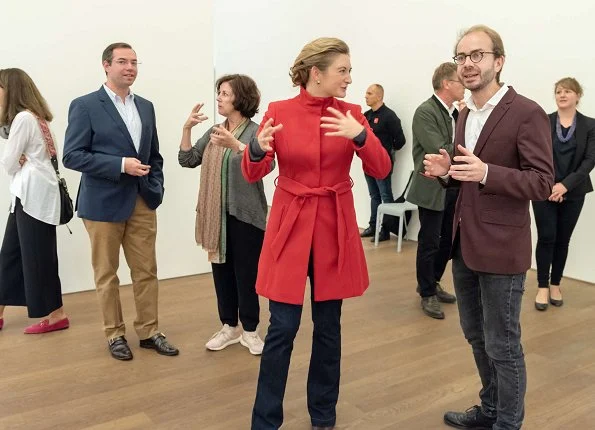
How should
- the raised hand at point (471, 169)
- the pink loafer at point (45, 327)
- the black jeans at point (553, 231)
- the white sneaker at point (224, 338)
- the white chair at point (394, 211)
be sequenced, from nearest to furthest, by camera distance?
the raised hand at point (471, 169) → the white sneaker at point (224, 338) → the pink loafer at point (45, 327) → the black jeans at point (553, 231) → the white chair at point (394, 211)

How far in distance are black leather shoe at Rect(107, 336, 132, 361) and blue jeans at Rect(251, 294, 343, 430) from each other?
117cm

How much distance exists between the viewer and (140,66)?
4.46 metres

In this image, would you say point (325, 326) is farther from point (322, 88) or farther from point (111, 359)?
point (111, 359)

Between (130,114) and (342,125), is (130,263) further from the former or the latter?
(342,125)

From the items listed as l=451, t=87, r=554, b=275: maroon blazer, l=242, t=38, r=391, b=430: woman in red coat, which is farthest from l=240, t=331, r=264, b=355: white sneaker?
l=451, t=87, r=554, b=275: maroon blazer

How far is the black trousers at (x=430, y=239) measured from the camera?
12.8 feet

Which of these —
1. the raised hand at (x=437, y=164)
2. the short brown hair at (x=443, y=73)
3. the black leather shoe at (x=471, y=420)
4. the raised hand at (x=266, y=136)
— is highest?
the short brown hair at (x=443, y=73)

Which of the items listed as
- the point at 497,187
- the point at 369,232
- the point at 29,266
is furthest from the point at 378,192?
the point at 497,187

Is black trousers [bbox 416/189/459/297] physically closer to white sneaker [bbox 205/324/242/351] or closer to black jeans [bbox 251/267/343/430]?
white sneaker [bbox 205/324/242/351]

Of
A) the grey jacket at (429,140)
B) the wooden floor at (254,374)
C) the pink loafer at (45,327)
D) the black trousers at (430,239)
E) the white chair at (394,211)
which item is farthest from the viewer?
the white chair at (394,211)

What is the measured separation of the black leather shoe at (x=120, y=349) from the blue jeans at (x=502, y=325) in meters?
1.92

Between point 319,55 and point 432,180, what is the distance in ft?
6.21

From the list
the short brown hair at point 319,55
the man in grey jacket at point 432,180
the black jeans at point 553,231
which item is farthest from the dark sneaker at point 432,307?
the short brown hair at point 319,55

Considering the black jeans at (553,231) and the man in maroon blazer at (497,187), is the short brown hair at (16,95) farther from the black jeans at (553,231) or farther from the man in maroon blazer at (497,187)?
the black jeans at (553,231)
